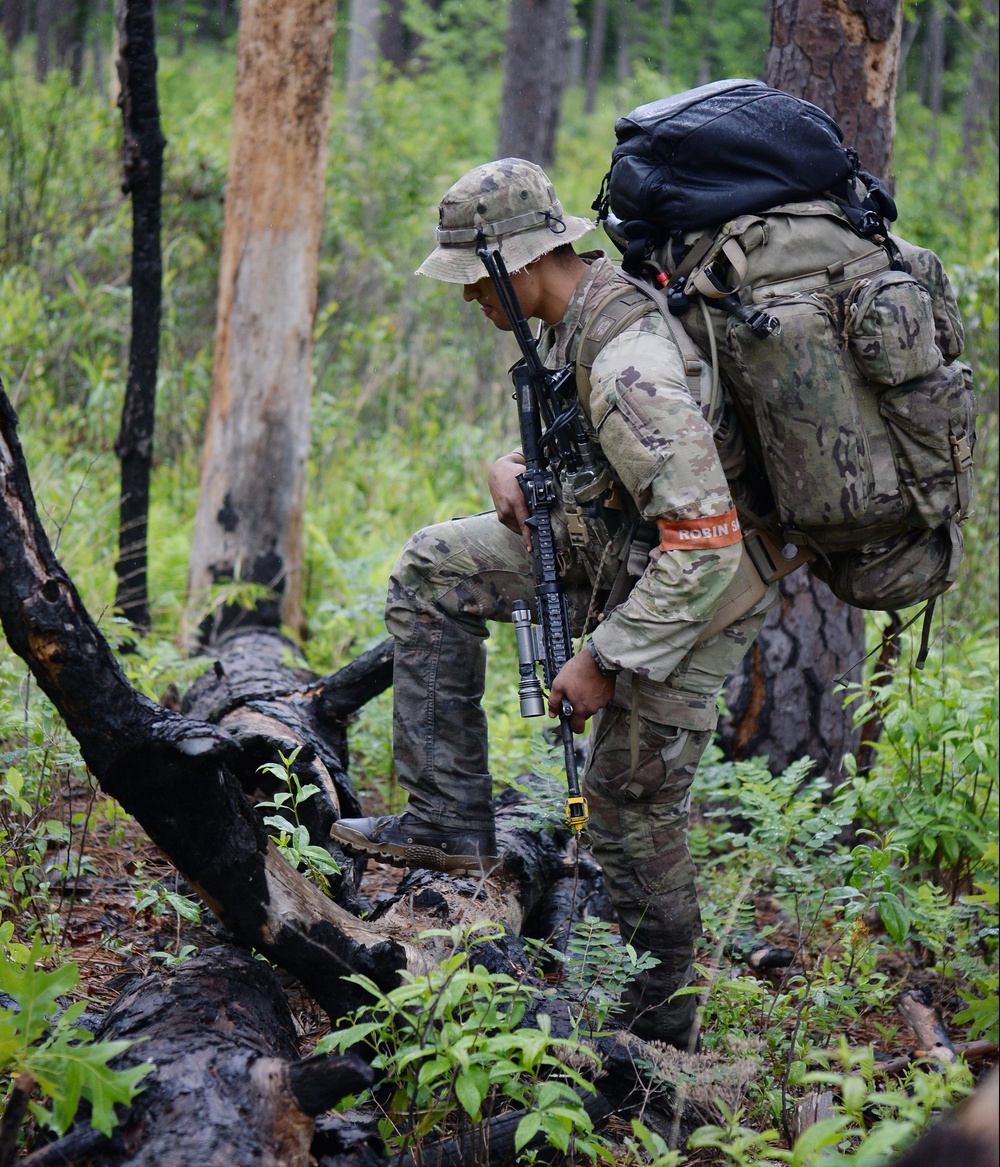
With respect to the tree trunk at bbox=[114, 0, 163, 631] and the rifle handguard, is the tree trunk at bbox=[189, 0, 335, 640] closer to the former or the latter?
the tree trunk at bbox=[114, 0, 163, 631]

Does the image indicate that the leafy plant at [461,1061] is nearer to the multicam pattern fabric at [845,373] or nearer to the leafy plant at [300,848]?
the leafy plant at [300,848]

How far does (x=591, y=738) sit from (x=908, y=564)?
1039mm

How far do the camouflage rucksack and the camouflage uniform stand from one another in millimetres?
144

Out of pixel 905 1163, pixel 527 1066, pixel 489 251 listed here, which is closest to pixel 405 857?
pixel 527 1066

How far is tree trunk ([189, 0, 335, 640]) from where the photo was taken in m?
5.67

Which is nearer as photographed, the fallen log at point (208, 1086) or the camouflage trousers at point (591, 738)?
the fallen log at point (208, 1086)

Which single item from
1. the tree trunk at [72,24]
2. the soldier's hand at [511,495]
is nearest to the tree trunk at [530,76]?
the soldier's hand at [511,495]

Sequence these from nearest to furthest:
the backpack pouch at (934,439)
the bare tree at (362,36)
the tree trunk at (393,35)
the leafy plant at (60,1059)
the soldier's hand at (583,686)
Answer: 1. the leafy plant at (60,1059)
2. the backpack pouch at (934,439)
3. the soldier's hand at (583,686)
4. the bare tree at (362,36)
5. the tree trunk at (393,35)

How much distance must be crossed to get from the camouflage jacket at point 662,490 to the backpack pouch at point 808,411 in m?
0.19

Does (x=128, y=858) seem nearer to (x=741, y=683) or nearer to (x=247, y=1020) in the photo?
(x=247, y=1020)

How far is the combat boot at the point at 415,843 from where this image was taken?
3.35 meters

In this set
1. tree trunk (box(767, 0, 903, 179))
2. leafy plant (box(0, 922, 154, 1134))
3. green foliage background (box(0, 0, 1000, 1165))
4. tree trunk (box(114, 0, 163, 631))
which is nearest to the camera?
leafy plant (box(0, 922, 154, 1134))

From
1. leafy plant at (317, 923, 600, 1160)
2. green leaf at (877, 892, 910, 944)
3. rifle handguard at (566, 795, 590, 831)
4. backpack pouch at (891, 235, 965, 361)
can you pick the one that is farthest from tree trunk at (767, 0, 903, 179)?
leafy plant at (317, 923, 600, 1160)

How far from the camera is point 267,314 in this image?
230 inches
